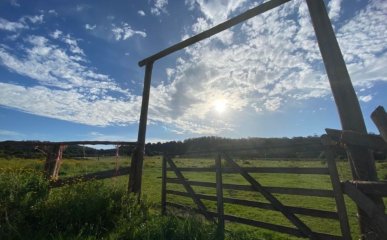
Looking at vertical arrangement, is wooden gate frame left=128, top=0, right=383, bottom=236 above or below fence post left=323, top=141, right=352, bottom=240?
above

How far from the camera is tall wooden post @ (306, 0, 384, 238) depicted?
4.56m

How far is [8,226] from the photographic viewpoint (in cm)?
554

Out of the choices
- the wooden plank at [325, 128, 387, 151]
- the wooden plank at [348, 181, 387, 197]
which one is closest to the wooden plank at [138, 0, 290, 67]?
the wooden plank at [325, 128, 387, 151]

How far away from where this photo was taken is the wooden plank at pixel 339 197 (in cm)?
468

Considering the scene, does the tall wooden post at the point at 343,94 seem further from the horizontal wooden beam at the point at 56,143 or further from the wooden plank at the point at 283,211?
the horizontal wooden beam at the point at 56,143

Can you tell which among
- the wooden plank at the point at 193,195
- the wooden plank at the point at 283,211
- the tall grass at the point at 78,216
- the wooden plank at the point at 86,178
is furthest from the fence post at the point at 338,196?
the wooden plank at the point at 86,178

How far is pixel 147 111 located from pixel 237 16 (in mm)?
4379

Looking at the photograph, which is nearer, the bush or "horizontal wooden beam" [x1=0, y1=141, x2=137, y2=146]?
the bush

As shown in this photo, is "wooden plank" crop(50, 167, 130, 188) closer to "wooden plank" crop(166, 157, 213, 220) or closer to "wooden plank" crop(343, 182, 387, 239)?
"wooden plank" crop(166, 157, 213, 220)

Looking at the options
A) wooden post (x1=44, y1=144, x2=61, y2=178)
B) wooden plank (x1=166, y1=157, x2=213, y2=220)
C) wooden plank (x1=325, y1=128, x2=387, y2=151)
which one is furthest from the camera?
wooden post (x1=44, y1=144, x2=61, y2=178)

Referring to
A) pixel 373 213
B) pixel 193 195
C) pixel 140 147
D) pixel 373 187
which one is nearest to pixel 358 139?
pixel 373 187

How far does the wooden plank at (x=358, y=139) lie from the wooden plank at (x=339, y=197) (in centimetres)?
36

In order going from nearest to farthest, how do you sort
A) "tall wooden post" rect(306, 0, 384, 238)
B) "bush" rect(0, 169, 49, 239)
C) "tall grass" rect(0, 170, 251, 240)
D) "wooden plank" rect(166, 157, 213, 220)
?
"tall wooden post" rect(306, 0, 384, 238) < "tall grass" rect(0, 170, 251, 240) < "bush" rect(0, 169, 49, 239) < "wooden plank" rect(166, 157, 213, 220)

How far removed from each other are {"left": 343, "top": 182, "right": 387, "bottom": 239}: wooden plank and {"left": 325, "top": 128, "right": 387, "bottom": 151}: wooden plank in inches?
29.2
